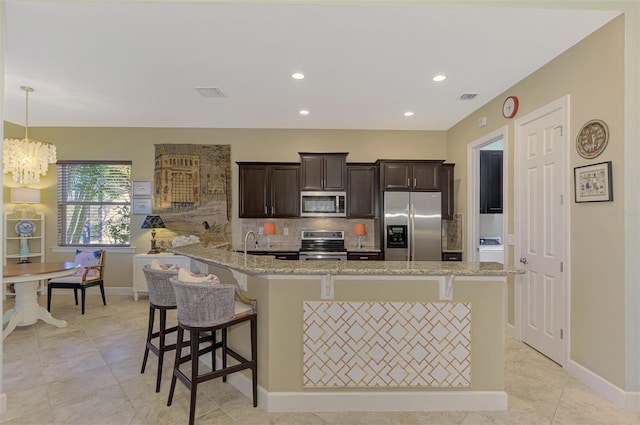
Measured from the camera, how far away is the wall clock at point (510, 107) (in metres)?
3.57

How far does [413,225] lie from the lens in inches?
190

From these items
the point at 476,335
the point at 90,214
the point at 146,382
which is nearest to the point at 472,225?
the point at 476,335

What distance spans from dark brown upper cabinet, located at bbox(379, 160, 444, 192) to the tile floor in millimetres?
2383

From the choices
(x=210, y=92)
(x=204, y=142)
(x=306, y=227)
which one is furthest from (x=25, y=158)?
(x=306, y=227)

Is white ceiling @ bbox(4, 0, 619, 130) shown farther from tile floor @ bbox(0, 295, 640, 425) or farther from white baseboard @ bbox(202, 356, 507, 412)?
tile floor @ bbox(0, 295, 640, 425)

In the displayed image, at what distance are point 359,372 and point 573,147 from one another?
8.58ft

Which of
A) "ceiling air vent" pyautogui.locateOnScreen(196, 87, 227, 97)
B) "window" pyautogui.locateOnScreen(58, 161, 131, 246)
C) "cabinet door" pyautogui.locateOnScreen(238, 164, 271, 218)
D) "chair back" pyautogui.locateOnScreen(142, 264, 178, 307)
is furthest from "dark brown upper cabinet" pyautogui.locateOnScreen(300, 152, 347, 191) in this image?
"window" pyautogui.locateOnScreen(58, 161, 131, 246)

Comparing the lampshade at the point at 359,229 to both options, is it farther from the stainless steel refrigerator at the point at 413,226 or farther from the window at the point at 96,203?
the window at the point at 96,203

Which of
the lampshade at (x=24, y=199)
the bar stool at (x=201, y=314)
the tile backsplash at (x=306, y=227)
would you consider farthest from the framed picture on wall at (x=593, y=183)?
the lampshade at (x=24, y=199)

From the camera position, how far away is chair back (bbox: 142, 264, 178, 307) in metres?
2.58

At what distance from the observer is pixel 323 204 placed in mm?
5148

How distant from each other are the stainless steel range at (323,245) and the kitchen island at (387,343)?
262cm

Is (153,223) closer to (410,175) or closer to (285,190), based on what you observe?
(285,190)

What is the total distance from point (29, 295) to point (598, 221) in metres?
5.95
